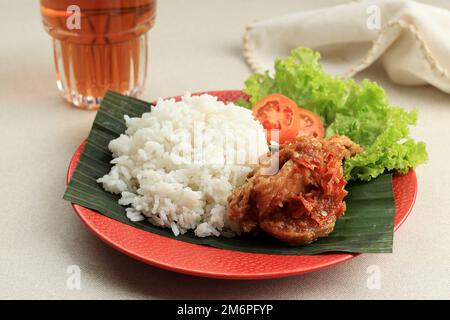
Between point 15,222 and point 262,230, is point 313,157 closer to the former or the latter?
point 262,230

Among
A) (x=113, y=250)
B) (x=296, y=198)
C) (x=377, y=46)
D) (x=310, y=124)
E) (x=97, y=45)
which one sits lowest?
(x=113, y=250)


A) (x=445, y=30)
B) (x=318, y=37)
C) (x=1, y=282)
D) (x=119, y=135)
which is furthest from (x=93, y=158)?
(x=445, y=30)

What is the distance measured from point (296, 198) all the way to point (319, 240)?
0.86 ft

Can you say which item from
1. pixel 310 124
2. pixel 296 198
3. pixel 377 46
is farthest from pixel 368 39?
pixel 296 198

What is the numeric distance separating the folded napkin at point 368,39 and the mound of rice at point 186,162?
6.68 ft

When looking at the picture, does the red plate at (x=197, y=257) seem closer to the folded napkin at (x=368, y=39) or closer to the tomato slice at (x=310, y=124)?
the tomato slice at (x=310, y=124)

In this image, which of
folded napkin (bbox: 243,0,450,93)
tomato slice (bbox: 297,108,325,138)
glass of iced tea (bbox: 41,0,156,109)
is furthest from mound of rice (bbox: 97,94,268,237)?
folded napkin (bbox: 243,0,450,93)

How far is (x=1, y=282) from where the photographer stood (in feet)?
12.1

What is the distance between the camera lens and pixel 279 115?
15.8ft

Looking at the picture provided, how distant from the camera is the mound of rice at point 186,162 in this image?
397 centimetres

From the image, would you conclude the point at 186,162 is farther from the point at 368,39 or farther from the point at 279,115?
the point at 368,39

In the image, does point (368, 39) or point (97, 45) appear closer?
point (97, 45)

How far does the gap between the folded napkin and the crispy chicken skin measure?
7.66 ft

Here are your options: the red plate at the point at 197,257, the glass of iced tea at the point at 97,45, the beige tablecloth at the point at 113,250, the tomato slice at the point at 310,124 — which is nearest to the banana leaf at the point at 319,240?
the red plate at the point at 197,257
